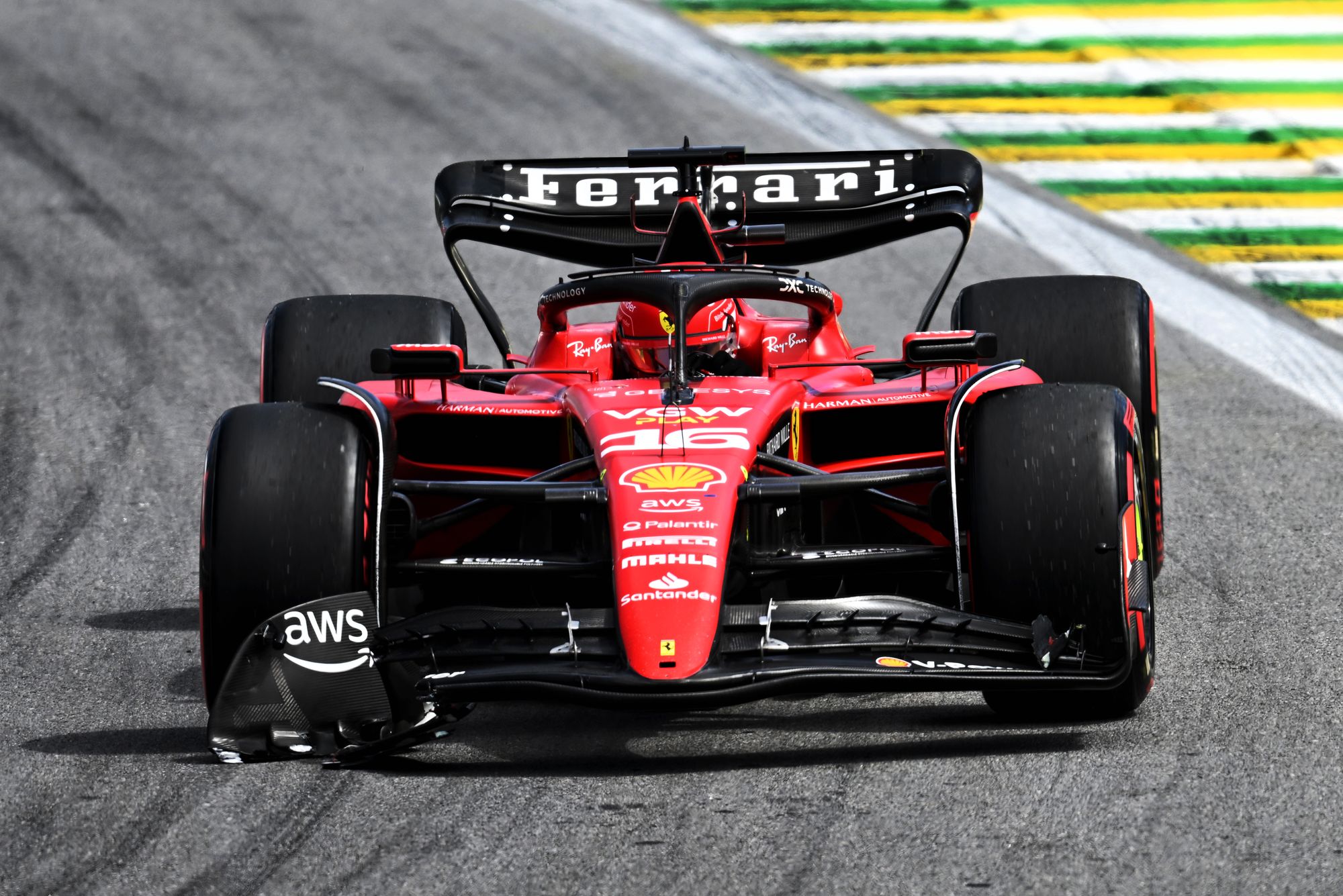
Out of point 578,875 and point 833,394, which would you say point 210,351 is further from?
point 578,875

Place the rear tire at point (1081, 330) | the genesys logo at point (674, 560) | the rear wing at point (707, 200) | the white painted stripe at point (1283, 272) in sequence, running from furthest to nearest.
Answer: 1. the white painted stripe at point (1283, 272)
2. the rear wing at point (707, 200)
3. the rear tire at point (1081, 330)
4. the genesys logo at point (674, 560)

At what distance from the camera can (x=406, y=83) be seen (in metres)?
18.5

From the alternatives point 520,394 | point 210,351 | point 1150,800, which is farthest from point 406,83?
point 1150,800

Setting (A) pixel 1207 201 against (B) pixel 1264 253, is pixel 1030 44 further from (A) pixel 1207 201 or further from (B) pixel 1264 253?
(B) pixel 1264 253

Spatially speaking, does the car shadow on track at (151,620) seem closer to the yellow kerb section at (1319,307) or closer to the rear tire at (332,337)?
the rear tire at (332,337)

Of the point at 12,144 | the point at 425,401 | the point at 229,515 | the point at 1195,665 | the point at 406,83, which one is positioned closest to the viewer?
the point at 229,515

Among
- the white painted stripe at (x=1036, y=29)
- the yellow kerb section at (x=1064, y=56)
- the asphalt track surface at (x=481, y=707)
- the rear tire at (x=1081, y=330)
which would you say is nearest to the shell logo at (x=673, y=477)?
the asphalt track surface at (x=481, y=707)

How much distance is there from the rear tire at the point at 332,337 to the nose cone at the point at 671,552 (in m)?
2.56

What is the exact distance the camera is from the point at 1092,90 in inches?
682

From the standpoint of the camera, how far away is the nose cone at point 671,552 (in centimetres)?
594

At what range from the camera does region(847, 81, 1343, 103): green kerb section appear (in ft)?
55.5

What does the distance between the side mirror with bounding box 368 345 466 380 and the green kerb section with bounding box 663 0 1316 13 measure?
12232 mm

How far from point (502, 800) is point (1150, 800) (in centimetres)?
182

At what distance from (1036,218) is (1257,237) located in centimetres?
164
